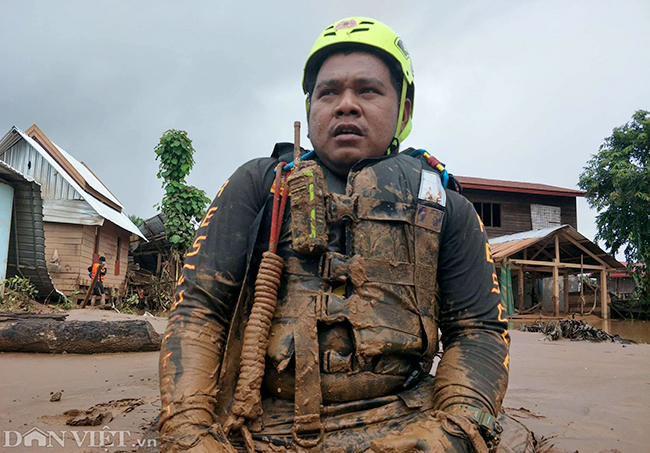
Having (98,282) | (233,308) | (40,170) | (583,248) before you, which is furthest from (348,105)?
(583,248)

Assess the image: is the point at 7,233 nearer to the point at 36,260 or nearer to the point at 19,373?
the point at 36,260

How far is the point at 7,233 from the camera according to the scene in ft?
33.2

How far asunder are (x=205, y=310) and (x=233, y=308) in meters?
0.14

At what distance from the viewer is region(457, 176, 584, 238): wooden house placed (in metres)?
21.6

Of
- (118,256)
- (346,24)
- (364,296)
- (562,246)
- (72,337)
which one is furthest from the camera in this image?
(562,246)

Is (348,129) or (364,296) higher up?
(348,129)

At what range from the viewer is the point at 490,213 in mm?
21922

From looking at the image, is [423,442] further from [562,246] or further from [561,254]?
[561,254]

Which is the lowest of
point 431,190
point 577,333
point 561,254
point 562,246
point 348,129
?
point 577,333

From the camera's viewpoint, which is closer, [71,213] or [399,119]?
[399,119]

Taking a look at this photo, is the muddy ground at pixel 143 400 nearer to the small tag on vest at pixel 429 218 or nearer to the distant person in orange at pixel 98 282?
the small tag on vest at pixel 429 218

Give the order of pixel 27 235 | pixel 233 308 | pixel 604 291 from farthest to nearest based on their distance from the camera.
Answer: pixel 604 291 < pixel 27 235 < pixel 233 308

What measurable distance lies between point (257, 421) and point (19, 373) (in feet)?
10.8

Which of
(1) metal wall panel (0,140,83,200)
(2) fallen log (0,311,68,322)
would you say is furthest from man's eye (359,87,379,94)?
(1) metal wall panel (0,140,83,200)
